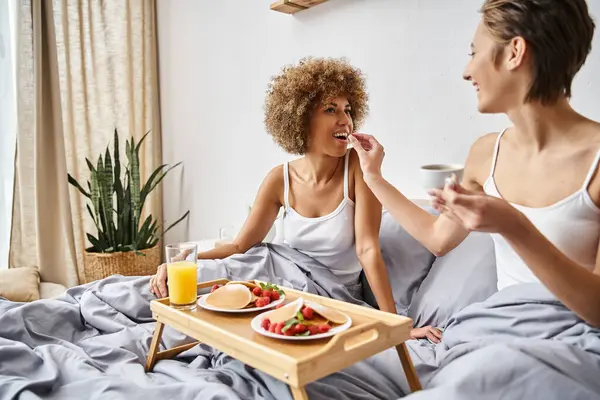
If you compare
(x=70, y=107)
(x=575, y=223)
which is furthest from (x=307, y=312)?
(x=70, y=107)

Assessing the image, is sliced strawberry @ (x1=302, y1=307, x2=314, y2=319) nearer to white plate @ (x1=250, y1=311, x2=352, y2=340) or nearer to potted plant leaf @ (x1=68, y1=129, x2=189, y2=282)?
white plate @ (x1=250, y1=311, x2=352, y2=340)

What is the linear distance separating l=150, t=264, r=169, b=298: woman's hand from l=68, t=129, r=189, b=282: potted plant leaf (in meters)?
1.53

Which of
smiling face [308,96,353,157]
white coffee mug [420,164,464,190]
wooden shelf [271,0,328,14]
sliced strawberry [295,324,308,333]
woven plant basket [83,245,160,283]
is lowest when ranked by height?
woven plant basket [83,245,160,283]

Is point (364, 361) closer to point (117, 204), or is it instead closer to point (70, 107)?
point (117, 204)

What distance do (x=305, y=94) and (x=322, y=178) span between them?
322 mm

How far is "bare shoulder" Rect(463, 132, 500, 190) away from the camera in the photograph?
4.42ft

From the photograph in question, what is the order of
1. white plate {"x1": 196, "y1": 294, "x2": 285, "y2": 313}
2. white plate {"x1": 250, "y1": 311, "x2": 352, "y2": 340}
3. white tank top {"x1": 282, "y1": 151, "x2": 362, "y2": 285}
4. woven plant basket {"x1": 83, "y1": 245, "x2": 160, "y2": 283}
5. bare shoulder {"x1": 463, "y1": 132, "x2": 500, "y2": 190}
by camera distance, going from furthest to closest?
woven plant basket {"x1": 83, "y1": 245, "x2": 160, "y2": 283}, white tank top {"x1": 282, "y1": 151, "x2": 362, "y2": 285}, bare shoulder {"x1": 463, "y1": 132, "x2": 500, "y2": 190}, white plate {"x1": 196, "y1": 294, "x2": 285, "y2": 313}, white plate {"x1": 250, "y1": 311, "x2": 352, "y2": 340}

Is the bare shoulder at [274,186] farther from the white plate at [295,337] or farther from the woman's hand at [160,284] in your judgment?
the white plate at [295,337]

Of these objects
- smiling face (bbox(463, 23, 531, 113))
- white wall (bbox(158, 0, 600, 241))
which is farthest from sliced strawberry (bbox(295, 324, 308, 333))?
white wall (bbox(158, 0, 600, 241))

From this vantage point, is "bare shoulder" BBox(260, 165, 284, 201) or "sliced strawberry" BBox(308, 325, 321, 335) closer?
"sliced strawberry" BBox(308, 325, 321, 335)

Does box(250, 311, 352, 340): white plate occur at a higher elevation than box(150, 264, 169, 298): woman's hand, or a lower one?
higher

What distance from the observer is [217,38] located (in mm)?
3135

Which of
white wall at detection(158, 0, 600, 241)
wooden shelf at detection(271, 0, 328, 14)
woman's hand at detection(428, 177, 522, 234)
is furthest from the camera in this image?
wooden shelf at detection(271, 0, 328, 14)

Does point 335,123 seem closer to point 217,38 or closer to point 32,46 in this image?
point 217,38
